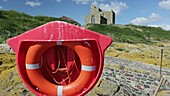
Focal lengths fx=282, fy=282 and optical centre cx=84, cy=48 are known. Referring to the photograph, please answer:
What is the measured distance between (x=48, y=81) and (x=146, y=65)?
11.5 ft

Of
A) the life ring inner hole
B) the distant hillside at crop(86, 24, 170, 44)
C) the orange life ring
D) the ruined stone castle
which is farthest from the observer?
the ruined stone castle

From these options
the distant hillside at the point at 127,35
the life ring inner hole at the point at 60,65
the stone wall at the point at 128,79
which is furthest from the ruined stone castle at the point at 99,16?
the life ring inner hole at the point at 60,65

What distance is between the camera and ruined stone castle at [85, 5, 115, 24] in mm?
25031

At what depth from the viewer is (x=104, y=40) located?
2.96 m

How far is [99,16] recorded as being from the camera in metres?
25.0

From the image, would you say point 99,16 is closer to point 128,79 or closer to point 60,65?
point 128,79

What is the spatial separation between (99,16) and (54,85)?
22089 millimetres

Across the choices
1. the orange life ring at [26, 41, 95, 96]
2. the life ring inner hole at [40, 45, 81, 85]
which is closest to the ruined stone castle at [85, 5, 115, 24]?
the life ring inner hole at [40, 45, 81, 85]

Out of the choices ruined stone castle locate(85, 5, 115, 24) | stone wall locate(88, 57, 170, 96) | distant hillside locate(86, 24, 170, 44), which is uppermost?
ruined stone castle locate(85, 5, 115, 24)

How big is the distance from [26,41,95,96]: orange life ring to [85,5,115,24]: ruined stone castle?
21.8m

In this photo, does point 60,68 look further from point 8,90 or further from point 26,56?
point 8,90

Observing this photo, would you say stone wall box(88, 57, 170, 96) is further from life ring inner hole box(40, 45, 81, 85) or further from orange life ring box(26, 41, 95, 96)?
orange life ring box(26, 41, 95, 96)

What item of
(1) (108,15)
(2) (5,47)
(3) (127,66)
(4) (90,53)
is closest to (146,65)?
(3) (127,66)

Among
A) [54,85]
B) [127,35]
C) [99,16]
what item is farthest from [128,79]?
[99,16]
